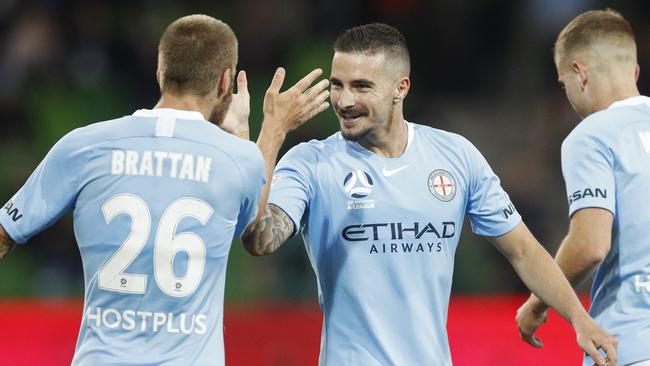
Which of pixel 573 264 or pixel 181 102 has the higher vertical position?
pixel 181 102

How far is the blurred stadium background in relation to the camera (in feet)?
34.3

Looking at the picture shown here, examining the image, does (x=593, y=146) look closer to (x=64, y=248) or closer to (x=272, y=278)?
(x=272, y=278)

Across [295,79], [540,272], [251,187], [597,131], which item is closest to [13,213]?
[251,187]

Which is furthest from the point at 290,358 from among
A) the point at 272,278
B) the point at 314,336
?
the point at 272,278

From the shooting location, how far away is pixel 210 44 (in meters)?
4.71

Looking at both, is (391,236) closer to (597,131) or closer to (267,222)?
(267,222)

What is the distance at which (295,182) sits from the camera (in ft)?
17.0

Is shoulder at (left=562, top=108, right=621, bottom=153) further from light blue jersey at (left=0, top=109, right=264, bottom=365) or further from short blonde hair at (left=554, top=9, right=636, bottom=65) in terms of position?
light blue jersey at (left=0, top=109, right=264, bottom=365)

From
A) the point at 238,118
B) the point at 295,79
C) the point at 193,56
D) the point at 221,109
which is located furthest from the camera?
the point at 295,79

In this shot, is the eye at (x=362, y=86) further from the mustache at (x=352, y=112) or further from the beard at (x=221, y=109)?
the beard at (x=221, y=109)

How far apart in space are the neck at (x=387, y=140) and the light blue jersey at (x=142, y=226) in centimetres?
99

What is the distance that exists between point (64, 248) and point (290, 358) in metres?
3.57

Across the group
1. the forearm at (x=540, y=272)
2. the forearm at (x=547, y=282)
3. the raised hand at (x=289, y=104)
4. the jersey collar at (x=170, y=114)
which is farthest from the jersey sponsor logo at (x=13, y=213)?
the forearm at (x=547, y=282)

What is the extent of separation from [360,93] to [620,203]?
1.38 m
